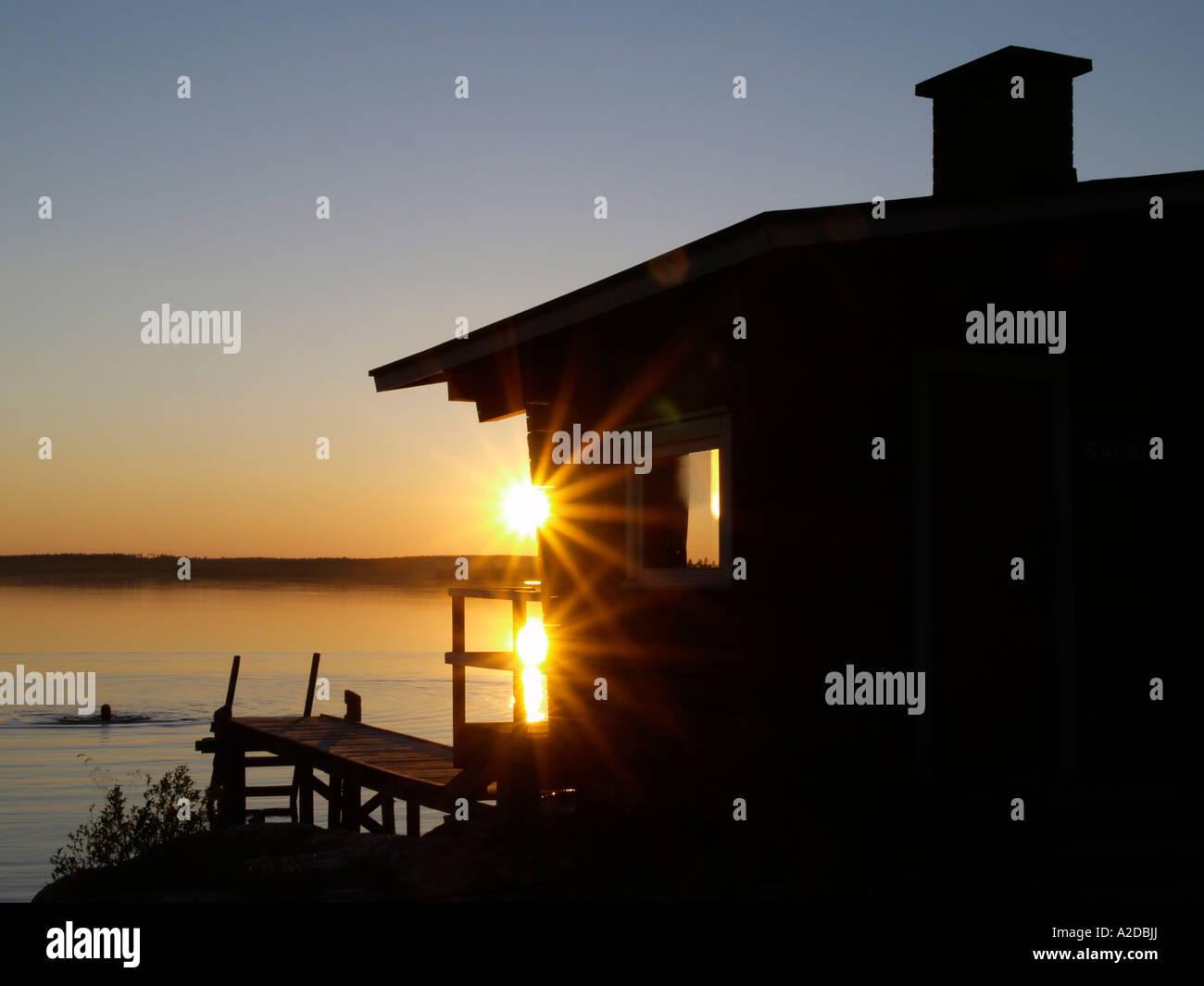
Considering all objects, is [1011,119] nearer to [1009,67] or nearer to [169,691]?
[1009,67]

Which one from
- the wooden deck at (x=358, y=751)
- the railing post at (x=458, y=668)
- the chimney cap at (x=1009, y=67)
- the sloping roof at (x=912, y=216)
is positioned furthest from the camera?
the wooden deck at (x=358, y=751)

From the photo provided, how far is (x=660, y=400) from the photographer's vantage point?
32.7 ft

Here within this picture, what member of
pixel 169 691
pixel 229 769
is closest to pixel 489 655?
pixel 229 769

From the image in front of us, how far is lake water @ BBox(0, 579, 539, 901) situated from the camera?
35875mm

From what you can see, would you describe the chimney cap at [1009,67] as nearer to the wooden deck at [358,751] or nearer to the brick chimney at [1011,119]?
the brick chimney at [1011,119]

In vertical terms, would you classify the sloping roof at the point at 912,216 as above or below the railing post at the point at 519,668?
above

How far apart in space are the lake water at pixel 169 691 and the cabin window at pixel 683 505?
19945mm

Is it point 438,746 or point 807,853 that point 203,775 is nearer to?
point 438,746

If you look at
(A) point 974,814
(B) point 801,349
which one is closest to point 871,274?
(B) point 801,349

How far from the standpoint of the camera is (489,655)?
11.8m

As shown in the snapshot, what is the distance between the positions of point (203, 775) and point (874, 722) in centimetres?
3988

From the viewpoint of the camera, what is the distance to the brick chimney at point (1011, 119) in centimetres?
1031

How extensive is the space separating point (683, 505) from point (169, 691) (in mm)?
67143

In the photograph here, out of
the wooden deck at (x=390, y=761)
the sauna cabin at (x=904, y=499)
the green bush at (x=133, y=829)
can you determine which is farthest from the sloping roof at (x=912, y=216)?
the green bush at (x=133, y=829)
